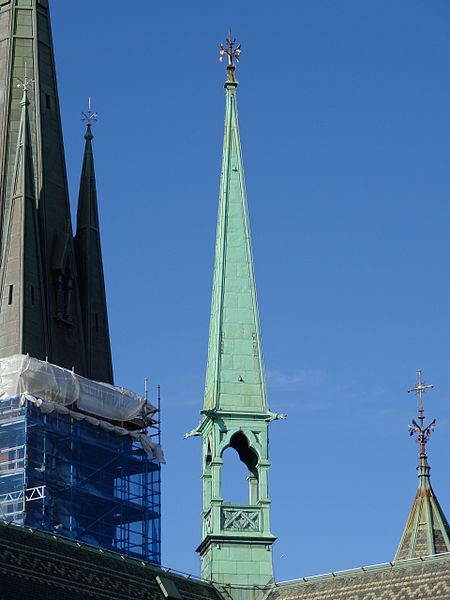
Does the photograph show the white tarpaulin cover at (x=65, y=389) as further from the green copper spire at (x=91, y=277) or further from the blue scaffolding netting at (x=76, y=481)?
the green copper spire at (x=91, y=277)

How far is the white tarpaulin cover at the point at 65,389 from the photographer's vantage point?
10750 centimetres

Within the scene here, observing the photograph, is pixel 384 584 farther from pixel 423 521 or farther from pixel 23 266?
pixel 23 266

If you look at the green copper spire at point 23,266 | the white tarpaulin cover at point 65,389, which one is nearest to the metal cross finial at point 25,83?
the green copper spire at point 23,266

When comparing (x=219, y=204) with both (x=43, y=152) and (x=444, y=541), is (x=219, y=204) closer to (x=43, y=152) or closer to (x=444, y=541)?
(x=444, y=541)

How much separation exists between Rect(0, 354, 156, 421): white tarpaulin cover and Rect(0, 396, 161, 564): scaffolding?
970mm

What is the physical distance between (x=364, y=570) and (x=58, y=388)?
33726 mm

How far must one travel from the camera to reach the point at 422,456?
93.8 meters

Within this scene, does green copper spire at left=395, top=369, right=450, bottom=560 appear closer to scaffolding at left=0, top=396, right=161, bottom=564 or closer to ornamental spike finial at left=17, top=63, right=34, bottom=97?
scaffolding at left=0, top=396, right=161, bottom=564

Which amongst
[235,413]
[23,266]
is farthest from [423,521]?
[23,266]

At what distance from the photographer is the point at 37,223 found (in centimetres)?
12106

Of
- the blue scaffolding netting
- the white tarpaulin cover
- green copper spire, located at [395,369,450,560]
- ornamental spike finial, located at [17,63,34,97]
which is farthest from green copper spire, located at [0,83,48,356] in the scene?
green copper spire, located at [395,369,450,560]

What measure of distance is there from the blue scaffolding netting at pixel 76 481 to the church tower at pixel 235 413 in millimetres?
20431

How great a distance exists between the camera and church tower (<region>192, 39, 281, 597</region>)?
263 ft

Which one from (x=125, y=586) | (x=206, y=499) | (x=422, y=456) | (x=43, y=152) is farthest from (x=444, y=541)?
(x=43, y=152)
